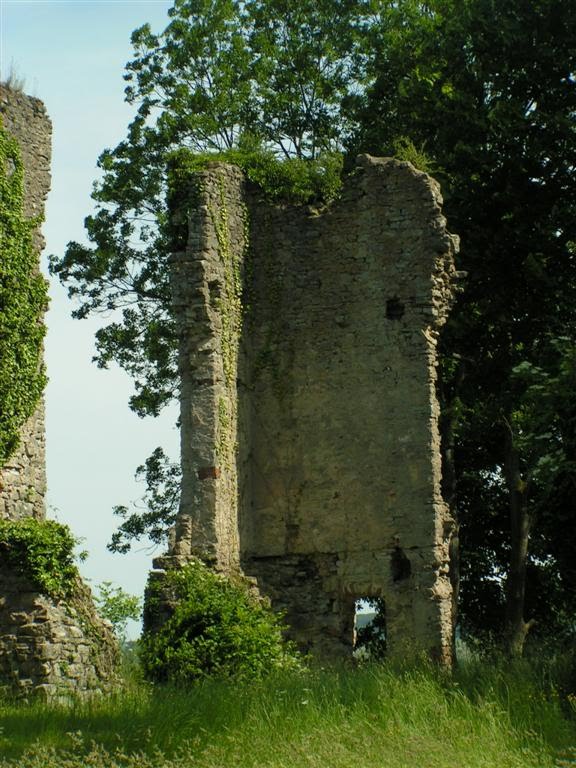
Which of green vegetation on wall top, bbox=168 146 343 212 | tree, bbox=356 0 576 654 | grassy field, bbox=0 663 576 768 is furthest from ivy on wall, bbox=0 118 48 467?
tree, bbox=356 0 576 654

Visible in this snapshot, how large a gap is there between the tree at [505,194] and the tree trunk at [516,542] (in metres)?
0.02

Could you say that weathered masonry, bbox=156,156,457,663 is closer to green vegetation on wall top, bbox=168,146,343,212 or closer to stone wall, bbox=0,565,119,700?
green vegetation on wall top, bbox=168,146,343,212

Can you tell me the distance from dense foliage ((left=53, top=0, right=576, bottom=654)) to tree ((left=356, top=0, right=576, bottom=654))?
0.11ft

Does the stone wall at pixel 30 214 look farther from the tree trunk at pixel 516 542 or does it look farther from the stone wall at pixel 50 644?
the tree trunk at pixel 516 542

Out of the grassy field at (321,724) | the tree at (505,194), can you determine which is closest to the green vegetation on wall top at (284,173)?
the tree at (505,194)

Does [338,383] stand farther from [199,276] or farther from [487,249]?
[487,249]

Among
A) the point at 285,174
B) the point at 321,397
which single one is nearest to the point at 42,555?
the point at 321,397

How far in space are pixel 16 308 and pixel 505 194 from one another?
7.89 m

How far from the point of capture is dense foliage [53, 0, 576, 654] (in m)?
21.5

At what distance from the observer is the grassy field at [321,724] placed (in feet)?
34.5

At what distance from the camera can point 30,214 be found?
64.7 ft

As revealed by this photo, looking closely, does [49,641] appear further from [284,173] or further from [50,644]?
[284,173]

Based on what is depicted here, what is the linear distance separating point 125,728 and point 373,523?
19.9 feet

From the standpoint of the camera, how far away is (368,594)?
55.9 ft
